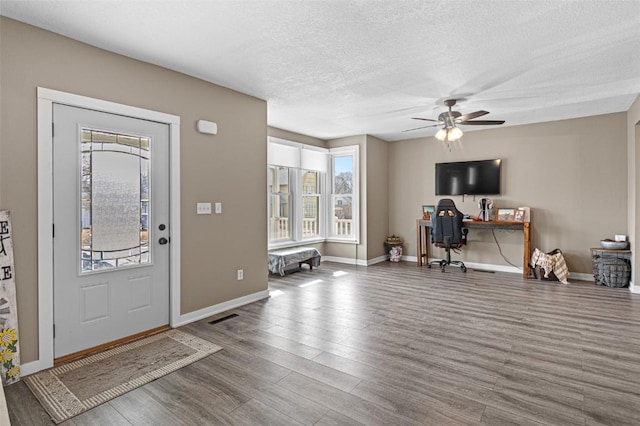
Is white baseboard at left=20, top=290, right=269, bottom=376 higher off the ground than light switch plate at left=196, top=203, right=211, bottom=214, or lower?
lower

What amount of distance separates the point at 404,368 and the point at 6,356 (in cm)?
285

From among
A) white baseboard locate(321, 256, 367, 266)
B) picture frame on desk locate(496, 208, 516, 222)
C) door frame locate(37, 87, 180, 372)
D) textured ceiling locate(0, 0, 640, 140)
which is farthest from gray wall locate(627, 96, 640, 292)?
door frame locate(37, 87, 180, 372)

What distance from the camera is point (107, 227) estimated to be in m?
3.00

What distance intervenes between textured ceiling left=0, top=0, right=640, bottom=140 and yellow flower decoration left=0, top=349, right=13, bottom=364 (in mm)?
2384

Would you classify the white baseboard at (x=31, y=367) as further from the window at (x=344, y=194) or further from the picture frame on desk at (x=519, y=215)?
the picture frame on desk at (x=519, y=215)

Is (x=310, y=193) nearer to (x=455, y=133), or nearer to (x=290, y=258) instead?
(x=290, y=258)

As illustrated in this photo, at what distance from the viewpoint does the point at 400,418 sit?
1.97 metres

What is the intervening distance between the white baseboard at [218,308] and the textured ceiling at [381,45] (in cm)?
254

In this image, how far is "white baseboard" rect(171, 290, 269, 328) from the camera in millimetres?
3537

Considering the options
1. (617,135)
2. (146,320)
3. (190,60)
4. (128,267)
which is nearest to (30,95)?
(190,60)

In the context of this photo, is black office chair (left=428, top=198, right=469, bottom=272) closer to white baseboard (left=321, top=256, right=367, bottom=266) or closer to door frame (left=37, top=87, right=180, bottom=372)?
white baseboard (left=321, top=256, right=367, bottom=266)

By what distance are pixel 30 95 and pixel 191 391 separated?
97.6 inches

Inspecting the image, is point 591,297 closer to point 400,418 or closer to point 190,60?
point 400,418

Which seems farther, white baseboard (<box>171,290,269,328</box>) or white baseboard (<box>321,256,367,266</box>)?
white baseboard (<box>321,256,367,266</box>)
